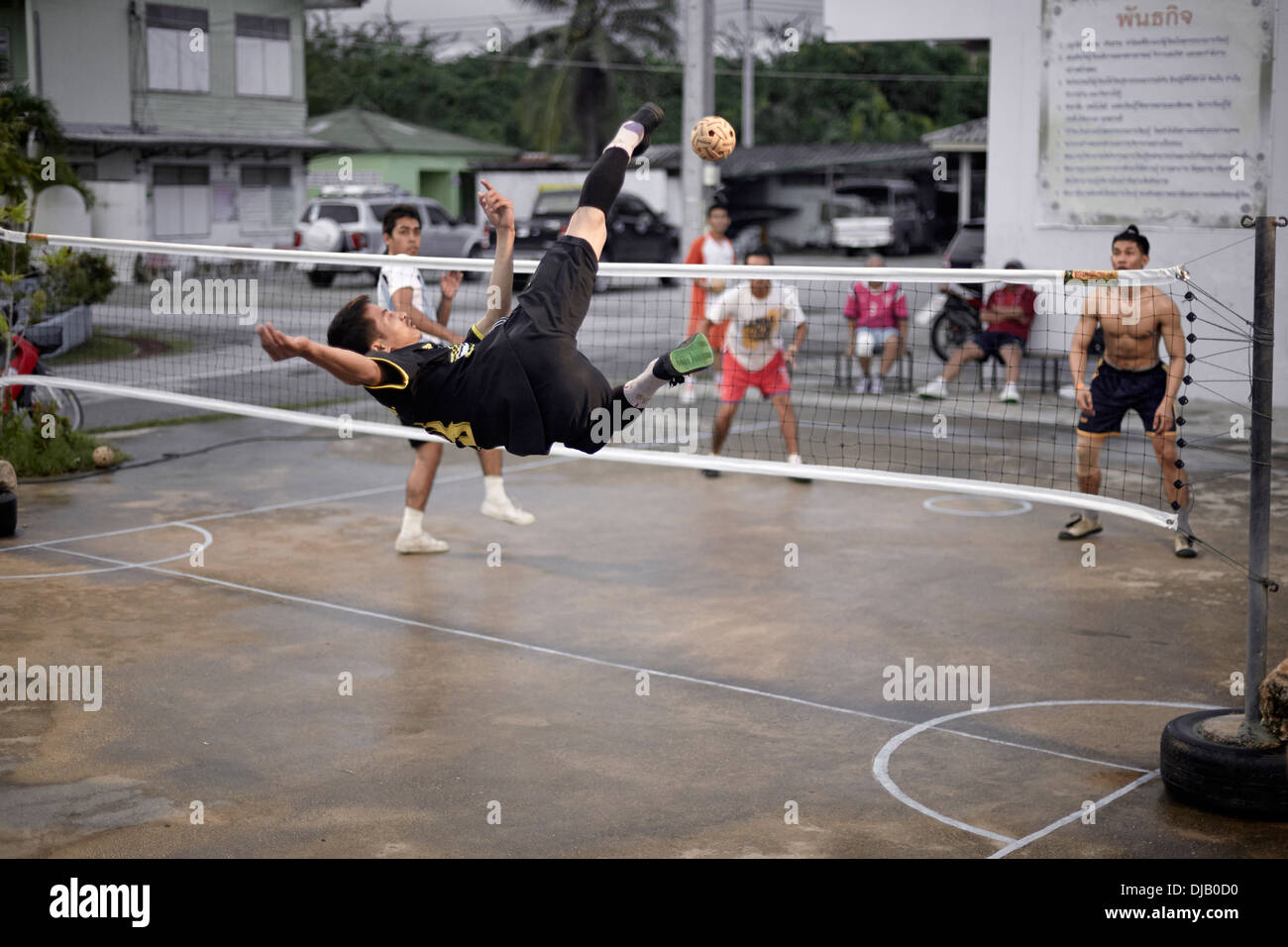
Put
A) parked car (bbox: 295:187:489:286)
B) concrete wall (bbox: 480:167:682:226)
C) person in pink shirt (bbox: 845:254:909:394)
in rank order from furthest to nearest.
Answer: concrete wall (bbox: 480:167:682:226)
parked car (bbox: 295:187:489:286)
person in pink shirt (bbox: 845:254:909:394)

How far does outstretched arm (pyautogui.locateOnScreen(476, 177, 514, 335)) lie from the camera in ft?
23.4

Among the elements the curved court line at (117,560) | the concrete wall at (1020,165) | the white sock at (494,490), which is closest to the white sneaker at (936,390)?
the concrete wall at (1020,165)

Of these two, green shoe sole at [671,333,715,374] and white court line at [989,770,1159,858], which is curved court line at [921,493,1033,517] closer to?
green shoe sole at [671,333,715,374]

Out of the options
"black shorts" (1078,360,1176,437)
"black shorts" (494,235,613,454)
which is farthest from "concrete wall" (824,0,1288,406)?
"black shorts" (494,235,613,454)

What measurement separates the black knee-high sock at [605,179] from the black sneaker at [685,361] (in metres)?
0.72

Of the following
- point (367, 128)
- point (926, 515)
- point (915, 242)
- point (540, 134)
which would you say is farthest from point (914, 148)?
point (926, 515)

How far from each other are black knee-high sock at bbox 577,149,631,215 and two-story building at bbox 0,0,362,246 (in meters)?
31.9

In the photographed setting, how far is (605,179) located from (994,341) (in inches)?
443

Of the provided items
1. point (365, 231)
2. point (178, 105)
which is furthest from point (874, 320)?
point (178, 105)

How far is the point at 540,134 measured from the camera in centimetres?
5444

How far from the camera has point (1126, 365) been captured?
9.86 metres

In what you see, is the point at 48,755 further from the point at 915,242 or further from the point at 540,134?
the point at 540,134

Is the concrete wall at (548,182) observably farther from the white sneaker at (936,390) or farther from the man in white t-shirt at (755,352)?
the man in white t-shirt at (755,352)

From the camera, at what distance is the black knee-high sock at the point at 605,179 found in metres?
6.62
